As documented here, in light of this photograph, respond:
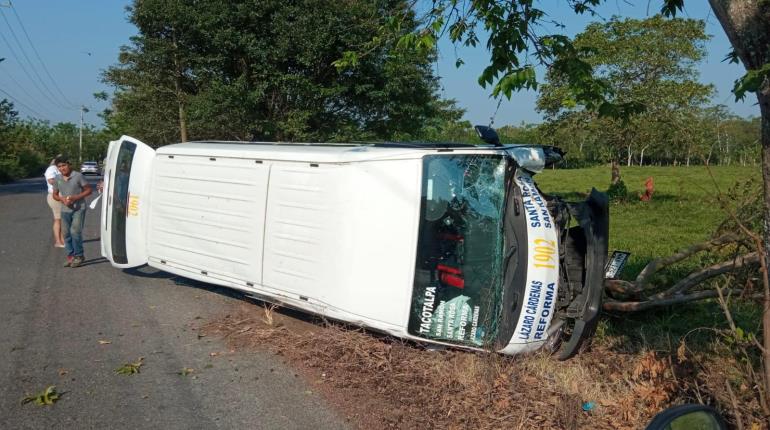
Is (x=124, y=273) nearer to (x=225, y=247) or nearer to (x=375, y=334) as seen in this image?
(x=225, y=247)

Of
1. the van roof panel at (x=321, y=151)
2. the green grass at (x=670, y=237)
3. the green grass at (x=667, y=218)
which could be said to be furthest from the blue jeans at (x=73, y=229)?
the green grass at (x=670, y=237)

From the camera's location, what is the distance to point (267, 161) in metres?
6.71

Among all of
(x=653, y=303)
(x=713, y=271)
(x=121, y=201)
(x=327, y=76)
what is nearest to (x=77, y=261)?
(x=121, y=201)

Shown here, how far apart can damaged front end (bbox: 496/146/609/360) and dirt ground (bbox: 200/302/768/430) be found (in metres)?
0.22

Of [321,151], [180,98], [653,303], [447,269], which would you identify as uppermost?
[180,98]

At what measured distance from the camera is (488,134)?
20.5 feet

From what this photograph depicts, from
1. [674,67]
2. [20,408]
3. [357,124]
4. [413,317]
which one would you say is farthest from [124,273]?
[674,67]

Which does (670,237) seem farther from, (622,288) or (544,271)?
(544,271)

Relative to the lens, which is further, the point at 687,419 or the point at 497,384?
the point at 497,384

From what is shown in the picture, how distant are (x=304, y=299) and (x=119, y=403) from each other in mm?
1892

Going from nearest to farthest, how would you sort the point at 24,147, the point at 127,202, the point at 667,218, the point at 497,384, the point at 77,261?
the point at 497,384, the point at 127,202, the point at 77,261, the point at 667,218, the point at 24,147

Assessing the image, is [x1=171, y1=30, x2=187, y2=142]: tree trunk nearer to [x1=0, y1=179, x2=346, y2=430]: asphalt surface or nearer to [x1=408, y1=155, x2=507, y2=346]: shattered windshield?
[x1=0, y1=179, x2=346, y2=430]: asphalt surface

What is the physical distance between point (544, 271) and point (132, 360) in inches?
146

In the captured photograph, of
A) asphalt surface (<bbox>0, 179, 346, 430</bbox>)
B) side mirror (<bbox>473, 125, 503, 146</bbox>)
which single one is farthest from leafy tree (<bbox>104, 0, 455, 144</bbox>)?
side mirror (<bbox>473, 125, 503, 146</bbox>)
